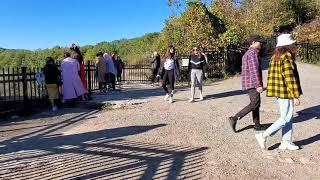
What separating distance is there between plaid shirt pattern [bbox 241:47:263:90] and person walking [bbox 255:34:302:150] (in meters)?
1.10

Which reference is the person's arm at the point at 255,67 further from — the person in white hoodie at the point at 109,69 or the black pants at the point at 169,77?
the person in white hoodie at the point at 109,69

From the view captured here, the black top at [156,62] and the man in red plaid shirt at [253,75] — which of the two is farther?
the black top at [156,62]

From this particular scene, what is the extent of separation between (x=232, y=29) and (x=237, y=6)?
41.8ft

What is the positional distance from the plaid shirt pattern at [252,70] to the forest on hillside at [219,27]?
42.6ft

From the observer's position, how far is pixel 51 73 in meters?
12.9

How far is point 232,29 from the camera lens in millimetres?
23391

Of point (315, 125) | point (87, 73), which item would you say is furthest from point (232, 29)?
point (315, 125)

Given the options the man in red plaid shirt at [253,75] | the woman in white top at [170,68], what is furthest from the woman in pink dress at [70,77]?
the man in red plaid shirt at [253,75]

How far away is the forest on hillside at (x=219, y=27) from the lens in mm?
22562

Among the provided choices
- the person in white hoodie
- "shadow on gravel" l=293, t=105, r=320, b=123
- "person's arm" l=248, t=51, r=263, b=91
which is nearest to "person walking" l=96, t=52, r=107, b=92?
the person in white hoodie

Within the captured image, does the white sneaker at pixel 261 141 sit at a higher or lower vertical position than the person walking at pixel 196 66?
lower

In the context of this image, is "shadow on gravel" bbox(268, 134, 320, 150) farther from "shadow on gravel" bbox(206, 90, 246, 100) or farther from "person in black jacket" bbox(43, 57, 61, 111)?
"person in black jacket" bbox(43, 57, 61, 111)

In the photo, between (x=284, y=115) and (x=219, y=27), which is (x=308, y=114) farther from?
(x=219, y=27)

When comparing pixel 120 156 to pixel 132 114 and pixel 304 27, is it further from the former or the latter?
pixel 304 27
